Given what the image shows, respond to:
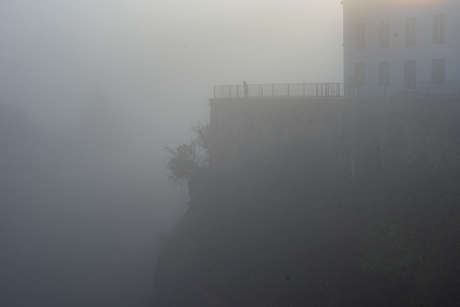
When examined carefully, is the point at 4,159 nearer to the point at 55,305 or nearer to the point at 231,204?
the point at 55,305

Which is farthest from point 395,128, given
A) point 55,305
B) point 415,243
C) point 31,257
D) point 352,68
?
point 31,257

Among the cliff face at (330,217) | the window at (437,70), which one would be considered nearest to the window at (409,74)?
the window at (437,70)

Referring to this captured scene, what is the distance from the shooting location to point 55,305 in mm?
32344

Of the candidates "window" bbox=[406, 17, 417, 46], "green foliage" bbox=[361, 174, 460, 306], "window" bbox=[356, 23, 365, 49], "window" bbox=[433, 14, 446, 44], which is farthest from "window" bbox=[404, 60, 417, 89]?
"green foliage" bbox=[361, 174, 460, 306]

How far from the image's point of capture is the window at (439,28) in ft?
75.3

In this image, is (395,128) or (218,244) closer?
(395,128)

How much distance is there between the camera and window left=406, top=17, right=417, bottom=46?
23.8 m

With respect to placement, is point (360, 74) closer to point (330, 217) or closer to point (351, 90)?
point (351, 90)

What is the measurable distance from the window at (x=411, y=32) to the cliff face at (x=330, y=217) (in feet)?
24.9

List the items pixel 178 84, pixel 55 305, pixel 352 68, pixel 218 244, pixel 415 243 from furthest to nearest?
pixel 178 84 < pixel 55 305 < pixel 352 68 < pixel 218 244 < pixel 415 243

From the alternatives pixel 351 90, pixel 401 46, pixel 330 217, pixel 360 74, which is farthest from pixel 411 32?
pixel 330 217

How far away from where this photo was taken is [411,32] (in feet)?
78.6

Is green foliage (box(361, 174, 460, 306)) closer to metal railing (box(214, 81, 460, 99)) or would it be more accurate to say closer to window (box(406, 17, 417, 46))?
metal railing (box(214, 81, 460, 99))

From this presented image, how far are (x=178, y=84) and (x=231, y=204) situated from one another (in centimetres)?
6871
